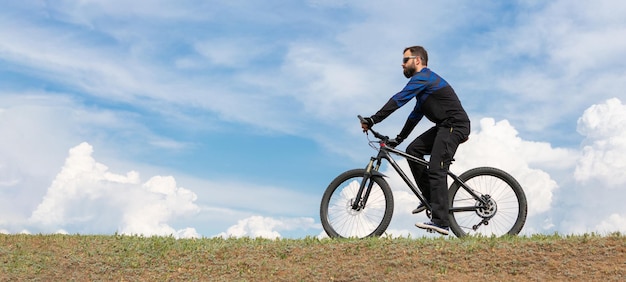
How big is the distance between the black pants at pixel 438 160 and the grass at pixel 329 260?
518 millimetres

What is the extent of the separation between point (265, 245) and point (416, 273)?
271 cm

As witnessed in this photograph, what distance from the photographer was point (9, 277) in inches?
408

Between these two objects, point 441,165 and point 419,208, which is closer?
point 441,165

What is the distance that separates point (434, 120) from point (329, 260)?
268cm

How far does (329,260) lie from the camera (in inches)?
366

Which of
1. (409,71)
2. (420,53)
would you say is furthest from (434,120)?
(420,53)

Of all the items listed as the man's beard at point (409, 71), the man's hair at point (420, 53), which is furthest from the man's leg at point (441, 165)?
the man's hair at point (420, 53)

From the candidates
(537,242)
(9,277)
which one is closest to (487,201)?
(537,242)

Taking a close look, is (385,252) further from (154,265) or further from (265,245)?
(154,265)

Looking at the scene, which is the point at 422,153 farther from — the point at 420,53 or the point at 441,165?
the point at 420,53

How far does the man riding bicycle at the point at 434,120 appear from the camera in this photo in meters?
10.0

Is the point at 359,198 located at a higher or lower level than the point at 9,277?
higher

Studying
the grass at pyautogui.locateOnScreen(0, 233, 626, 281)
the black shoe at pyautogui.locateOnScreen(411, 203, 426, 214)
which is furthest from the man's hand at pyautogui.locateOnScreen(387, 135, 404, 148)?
the grass at pyautogui.locateOnScreen(0, 233, 626, 281)

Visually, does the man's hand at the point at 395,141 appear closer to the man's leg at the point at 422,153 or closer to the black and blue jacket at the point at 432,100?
the man's leg at the point at 422,153
